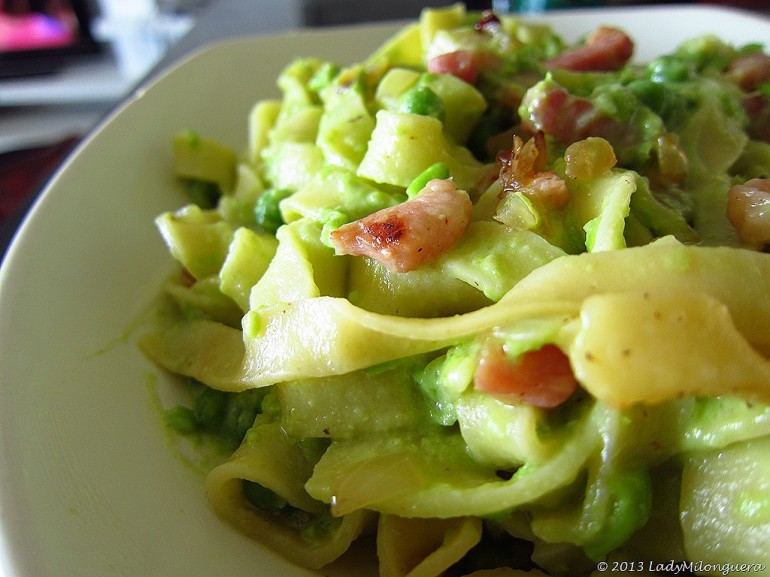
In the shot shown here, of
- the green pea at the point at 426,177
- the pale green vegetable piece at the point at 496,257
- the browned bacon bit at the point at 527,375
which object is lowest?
the browned bacon bit at the point at 527,375

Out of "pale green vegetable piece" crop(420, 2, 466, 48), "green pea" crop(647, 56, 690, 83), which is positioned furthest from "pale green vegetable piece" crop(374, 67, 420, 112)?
"green pea" crop(647, 56, 690, 83)

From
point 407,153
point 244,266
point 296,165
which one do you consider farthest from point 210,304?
point 407,153

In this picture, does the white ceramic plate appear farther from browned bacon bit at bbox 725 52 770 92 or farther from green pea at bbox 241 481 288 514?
browned bacon bit at bbox 725 52 770 92

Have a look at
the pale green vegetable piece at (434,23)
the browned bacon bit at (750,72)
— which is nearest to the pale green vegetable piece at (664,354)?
the browned bacon bit at (750,72)

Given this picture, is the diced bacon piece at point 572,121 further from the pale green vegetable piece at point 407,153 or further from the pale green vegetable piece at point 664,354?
the pale green vegetable piece at point 664,354

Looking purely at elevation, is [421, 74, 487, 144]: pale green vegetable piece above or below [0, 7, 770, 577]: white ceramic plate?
above

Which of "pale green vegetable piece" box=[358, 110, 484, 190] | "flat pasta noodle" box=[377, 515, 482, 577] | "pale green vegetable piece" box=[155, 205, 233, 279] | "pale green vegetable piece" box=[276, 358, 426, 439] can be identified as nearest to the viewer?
"flat pasta noodle" box=[377, 515, 482, 577]
